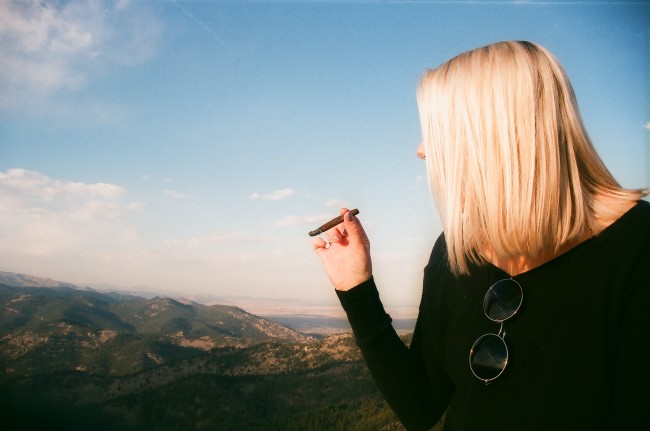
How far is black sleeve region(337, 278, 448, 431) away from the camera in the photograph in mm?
2271

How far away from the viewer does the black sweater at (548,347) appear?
1.55 metres

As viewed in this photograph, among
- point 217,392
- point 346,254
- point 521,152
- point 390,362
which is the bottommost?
point 217,392

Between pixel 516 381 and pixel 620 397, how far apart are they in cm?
38

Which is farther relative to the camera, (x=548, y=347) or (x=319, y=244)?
(x=319, y=244)

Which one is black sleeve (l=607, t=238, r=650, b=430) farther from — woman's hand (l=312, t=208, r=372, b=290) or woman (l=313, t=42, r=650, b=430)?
woman's hand (l=312, t=208, r=372, b=290)

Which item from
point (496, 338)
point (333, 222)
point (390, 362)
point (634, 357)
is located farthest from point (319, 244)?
point (634, 357)

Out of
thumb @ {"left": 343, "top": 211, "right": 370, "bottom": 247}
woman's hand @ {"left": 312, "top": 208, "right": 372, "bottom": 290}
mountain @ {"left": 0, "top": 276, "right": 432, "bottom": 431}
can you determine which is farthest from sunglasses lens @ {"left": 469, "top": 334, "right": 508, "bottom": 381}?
mountain @ {"left": 0, "top": 276, "right": 432, "bottom": 431}

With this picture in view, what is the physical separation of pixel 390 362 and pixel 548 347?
781 millimetres

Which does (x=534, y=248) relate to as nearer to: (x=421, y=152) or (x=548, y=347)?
(x=548, y=347)

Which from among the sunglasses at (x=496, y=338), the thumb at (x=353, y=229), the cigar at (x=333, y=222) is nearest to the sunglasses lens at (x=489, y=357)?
the sunglasses at (x=496, y=338)

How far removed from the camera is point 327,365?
20.2 metres

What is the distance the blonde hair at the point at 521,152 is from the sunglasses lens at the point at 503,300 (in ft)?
0.50

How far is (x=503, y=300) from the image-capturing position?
196cm

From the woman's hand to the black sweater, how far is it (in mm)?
80
